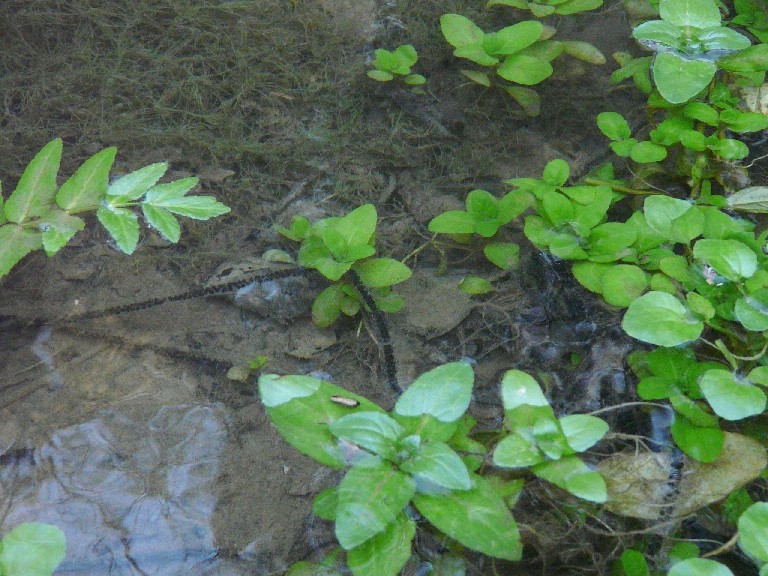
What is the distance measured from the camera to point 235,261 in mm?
2314

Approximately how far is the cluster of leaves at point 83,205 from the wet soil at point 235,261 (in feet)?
1.45

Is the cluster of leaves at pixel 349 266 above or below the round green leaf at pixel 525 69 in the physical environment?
below

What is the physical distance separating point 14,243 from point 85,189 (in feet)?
0.76

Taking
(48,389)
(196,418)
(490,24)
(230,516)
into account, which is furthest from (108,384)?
(490,24)

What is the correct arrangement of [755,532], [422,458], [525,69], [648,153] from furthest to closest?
[525,69] → [648,153] → [422,458] → [755,532]

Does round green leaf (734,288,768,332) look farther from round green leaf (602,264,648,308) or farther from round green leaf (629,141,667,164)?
round green leaf (629,141,667,164)

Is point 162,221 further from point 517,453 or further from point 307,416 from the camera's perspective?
point 517,453

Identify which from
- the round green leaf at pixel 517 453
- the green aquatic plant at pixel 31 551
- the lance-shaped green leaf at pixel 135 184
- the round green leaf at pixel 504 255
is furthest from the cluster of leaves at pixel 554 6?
the green aquatic plant at pixel 31 551

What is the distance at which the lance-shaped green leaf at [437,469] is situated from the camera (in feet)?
4.41

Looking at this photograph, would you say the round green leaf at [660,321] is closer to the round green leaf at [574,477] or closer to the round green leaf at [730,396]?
the round green leaf at [730,396]

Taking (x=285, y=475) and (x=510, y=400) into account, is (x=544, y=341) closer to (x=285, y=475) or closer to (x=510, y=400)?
(x=510, y=400)

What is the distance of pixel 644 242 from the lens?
1.87 meters

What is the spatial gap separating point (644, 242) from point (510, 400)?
70 cm

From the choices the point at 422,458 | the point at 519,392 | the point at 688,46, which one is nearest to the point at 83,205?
the point at 422,458
